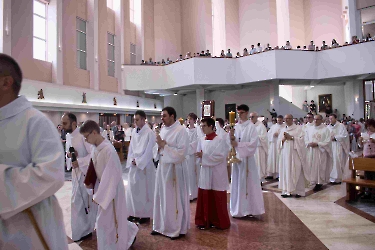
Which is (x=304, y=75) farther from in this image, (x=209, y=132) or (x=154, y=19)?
(x=209, y=132)

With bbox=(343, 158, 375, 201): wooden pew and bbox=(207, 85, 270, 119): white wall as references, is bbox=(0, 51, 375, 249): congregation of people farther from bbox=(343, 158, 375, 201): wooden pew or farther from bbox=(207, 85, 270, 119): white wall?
bbox=(207, 85, 270, 119): white wall

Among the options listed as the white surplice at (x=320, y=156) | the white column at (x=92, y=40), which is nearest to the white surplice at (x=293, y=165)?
the white surplice at (x=320, y=156)

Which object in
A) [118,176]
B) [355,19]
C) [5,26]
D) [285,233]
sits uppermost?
[355,19]

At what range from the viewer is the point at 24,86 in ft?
44.6

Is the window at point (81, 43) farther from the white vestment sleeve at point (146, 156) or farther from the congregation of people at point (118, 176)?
the white vestment sleeve at point (146, 156)

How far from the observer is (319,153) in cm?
866

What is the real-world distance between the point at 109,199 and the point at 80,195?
1.40 meters

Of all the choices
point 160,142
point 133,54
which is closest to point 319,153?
point 160,142

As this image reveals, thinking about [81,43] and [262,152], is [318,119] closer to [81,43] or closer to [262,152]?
[262,152]

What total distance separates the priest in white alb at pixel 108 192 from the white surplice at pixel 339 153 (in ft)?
25.3

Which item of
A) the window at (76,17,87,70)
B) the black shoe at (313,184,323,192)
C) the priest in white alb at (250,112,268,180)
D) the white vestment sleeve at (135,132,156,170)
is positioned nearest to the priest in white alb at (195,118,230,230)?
the white vestment sleeve at (135,132,156,170)

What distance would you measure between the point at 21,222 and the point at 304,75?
1891cm

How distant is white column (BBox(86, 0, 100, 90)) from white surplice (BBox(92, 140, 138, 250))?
16359 millimetres

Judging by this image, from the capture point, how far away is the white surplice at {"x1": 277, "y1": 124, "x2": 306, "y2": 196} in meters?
7.10
